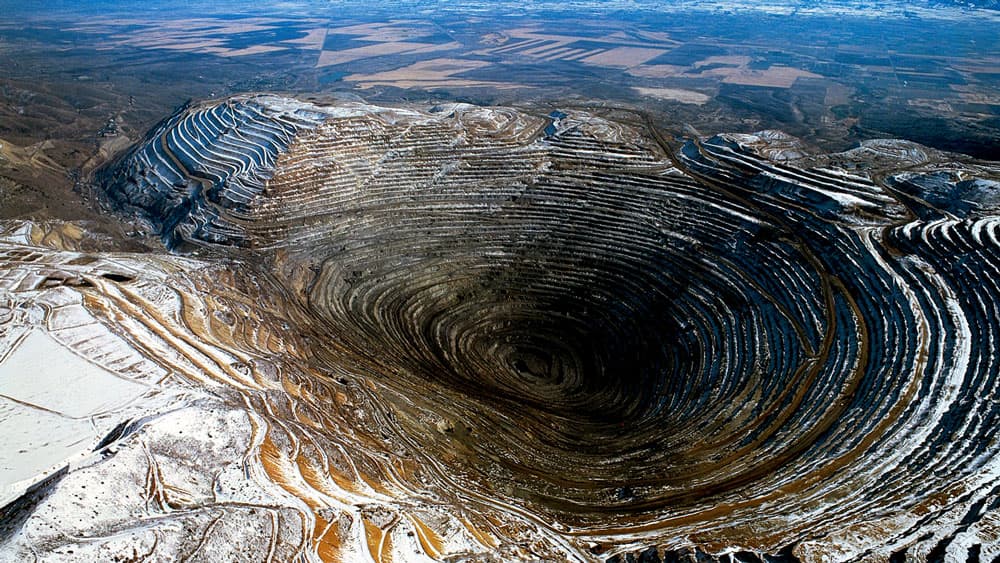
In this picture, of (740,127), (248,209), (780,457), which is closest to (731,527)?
(780,457)

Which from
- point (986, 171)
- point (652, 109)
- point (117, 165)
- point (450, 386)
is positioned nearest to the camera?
point (450, 386)

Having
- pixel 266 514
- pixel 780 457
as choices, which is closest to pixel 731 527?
pixel 780 457

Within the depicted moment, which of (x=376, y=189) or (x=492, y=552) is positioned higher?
(x=376, y=189)

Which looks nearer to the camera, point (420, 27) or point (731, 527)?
point (731, 527)

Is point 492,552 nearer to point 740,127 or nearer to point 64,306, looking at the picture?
point 64,306

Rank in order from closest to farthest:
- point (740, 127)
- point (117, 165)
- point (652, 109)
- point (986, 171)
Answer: point (986, 171), point (117, 165), point (740, 127), point (652, 109)

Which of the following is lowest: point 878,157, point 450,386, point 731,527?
point 450,386

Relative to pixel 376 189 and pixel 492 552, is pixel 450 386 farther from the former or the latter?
pixel 376 189
